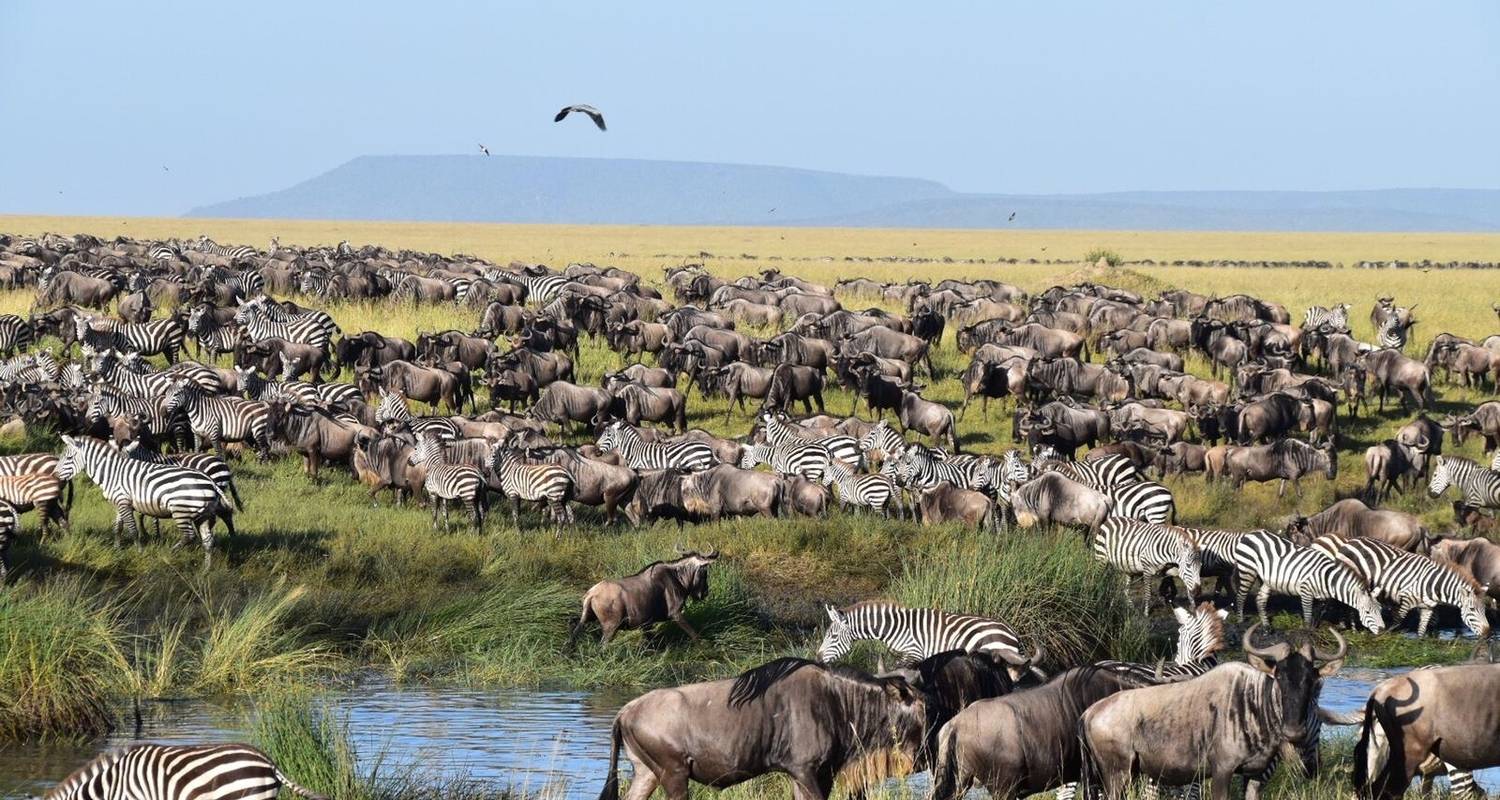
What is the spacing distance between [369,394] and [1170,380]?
12649 mm

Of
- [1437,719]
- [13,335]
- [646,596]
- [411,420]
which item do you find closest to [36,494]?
[646,596]

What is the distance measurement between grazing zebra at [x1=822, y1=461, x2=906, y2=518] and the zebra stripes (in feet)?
20.9

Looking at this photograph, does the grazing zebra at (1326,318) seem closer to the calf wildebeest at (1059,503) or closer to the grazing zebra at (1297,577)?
the calf wildebeest at (1059,503)

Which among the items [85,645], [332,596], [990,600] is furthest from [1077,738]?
[332,596]

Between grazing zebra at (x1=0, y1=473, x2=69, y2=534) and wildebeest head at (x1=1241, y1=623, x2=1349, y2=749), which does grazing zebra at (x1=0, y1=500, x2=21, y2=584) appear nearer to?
grazing zebra at (x1=0, y1=473, x2=69, y2=534)

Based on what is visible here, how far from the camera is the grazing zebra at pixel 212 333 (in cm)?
2992

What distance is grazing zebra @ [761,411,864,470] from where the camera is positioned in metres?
22.5

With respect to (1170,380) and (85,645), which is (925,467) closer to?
(1170,380)

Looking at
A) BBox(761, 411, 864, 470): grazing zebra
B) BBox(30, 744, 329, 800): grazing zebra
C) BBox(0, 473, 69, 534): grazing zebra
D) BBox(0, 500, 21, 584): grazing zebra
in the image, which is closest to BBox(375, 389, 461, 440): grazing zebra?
BBox(761, 411, 864, 470): grazing zebra

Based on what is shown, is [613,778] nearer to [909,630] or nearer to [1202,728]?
[1202,728]

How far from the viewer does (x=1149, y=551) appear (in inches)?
664

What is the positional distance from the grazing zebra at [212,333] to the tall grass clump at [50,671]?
18.4m

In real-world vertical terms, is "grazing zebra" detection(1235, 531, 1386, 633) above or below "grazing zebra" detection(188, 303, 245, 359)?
below

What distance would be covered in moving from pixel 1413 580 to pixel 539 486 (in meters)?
8.70
